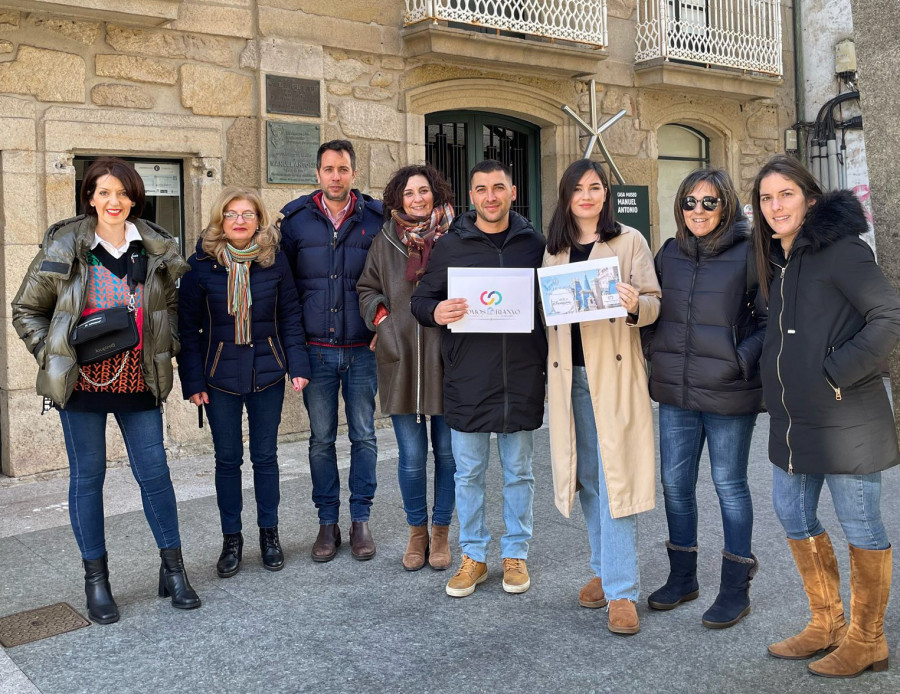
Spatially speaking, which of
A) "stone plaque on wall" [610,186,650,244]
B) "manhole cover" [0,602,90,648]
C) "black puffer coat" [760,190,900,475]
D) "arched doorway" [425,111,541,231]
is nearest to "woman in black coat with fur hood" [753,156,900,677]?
→ "black puffer coat" [760,190,900,475]

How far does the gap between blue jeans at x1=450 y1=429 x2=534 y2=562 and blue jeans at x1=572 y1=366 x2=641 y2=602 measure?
0.31m

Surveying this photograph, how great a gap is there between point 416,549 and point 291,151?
444 cm

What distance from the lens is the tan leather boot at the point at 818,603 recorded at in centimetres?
361

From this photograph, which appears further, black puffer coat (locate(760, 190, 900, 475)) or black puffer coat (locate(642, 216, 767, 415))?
black puffer coat (locate(642, 216, 767, 415))

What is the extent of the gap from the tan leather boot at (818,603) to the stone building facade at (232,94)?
210 inches

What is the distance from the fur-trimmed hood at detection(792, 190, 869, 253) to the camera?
3334 millimetres

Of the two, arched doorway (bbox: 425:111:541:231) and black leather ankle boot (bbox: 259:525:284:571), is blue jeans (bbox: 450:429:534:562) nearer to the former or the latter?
black leather ankle boot (bbox: 259:525:284:571)

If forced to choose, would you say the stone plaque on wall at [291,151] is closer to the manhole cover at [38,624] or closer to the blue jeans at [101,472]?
the blue jeans at [101,472]

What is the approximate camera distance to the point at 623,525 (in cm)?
399

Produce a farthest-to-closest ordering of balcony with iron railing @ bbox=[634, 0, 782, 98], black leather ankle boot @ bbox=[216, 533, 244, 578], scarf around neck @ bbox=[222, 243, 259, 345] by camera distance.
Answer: balcony with iron railing @ bbox=[634, 0, 782, 98]
black leather ankle boot @ bbox=[216, 533, 244, 578]
scarf around neck @ bbox=[222, 243, 259, 345]

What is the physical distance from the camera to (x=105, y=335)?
406 cm

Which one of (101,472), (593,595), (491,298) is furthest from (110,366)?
(593,595)

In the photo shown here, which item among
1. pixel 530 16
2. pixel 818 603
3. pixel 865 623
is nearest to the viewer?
pixel 865 623

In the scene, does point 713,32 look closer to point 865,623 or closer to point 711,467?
point 711,467
